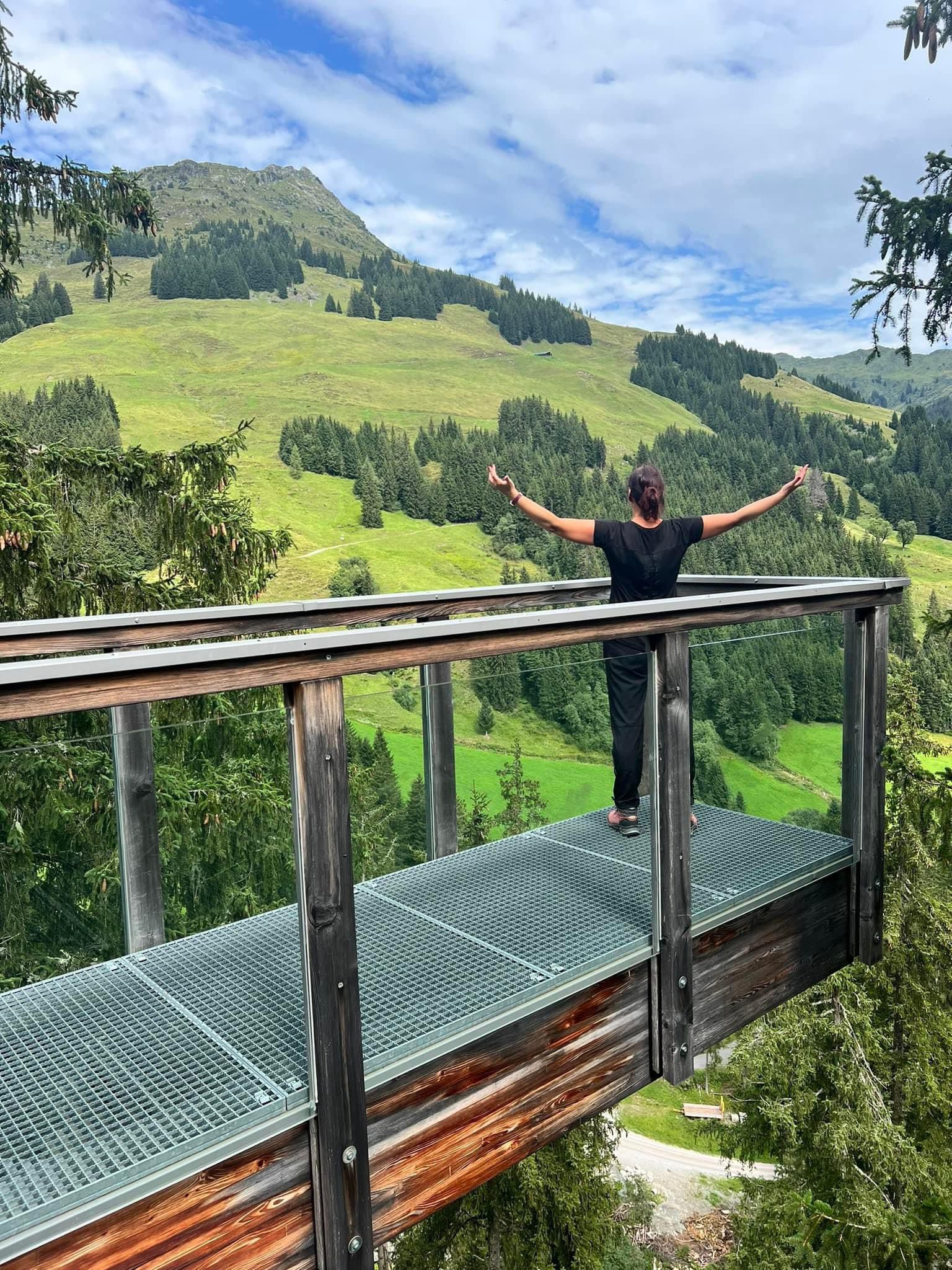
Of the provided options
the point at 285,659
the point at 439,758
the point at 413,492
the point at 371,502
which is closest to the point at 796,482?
the point at 439,758

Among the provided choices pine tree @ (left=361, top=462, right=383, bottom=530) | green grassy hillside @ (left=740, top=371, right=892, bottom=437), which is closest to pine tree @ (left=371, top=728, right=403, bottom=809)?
pine tree @ (left=361, top=462, right=383, bottom=530)

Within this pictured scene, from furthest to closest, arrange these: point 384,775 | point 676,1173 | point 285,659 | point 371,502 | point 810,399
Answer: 1. point 810,399
2. point 371,502
3. point 676,1173
4. point 384,775
5. point 285,659

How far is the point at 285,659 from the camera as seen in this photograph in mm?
2088

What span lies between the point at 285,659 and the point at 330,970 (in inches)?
28.9

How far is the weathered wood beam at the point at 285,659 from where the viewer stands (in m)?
1.72

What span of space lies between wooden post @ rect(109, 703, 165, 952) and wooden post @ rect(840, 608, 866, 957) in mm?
2686

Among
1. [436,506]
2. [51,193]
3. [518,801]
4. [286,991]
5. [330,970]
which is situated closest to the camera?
[330,970]

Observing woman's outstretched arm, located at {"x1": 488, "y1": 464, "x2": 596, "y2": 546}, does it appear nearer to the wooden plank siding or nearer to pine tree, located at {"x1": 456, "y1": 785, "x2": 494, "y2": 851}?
pine tree, located at {"x1": 456, "y1": 785, "x2": 494, "y2": 851}

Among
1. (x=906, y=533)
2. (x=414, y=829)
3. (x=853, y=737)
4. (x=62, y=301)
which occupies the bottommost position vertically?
(x=906, y=533)

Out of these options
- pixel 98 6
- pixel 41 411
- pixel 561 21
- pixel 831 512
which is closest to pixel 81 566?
pixel 41 411

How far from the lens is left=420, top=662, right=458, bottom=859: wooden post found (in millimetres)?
3012

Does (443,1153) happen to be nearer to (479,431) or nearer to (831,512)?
(831,512)

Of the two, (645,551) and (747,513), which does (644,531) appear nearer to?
(645,551)

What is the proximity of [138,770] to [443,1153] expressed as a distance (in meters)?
1.51
